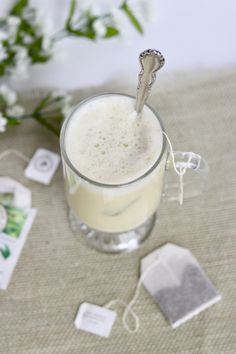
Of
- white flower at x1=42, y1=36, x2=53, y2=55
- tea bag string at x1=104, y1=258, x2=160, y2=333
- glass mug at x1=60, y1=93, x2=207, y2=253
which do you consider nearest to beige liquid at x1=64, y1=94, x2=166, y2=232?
glass mug at x1=60, y1=93, x2=207, y2=253

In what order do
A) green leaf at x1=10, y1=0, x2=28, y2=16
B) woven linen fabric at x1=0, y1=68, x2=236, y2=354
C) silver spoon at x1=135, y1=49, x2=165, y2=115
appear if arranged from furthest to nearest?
green leaf at x1=10, y1=0, x2=28, y2=16 < woven linen fabric at x1=0, y1=68, x2=236, y2=354 < silver spoon at x1=135, y1=49, x2=165, y2=115

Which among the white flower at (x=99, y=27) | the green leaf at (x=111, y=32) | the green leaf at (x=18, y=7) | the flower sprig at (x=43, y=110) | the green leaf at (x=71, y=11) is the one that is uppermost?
the green leaf at (x=18, y=7)

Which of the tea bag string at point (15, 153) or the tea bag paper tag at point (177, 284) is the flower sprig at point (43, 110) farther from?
the tea bag paper tag at point (177, 284)

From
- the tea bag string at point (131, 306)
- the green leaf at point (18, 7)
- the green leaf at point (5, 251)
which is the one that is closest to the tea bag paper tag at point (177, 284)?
the tea bag string at point (131, 306)

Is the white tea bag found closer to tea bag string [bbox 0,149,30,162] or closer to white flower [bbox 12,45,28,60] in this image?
tea bag string [bbox 0,149,30,162]

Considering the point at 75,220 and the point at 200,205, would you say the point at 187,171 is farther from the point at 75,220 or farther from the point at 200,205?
the point at 75,220

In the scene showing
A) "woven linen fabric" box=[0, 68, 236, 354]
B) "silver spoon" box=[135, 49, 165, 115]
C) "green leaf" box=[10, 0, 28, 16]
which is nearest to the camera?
"silver spoon" box=[135, 49, 165, 115]
